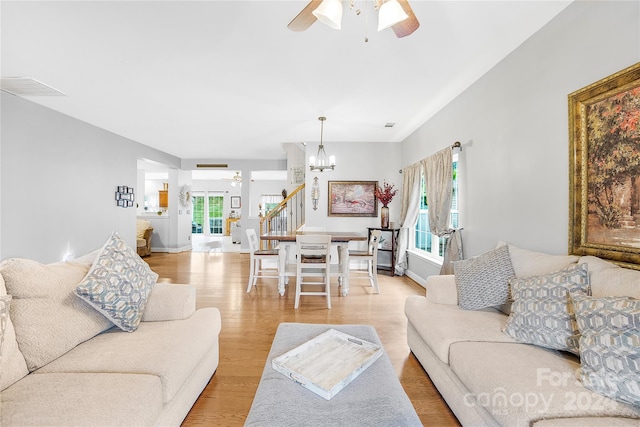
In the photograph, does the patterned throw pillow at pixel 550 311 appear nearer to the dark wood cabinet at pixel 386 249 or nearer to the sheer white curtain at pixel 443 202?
the sheer white curtain at pixel 443 202

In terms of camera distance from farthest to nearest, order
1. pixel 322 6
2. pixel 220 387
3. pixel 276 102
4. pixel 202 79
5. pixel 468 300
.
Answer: pixel 276 102, pixel 202 79, pixel 468 300, pixel 220 387, pixel 322 6

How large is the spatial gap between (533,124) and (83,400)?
323 cm

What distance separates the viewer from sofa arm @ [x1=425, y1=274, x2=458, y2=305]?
2.18m

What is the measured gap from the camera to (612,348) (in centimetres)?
111

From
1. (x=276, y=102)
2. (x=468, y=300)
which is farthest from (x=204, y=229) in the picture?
(x=468, y=300)

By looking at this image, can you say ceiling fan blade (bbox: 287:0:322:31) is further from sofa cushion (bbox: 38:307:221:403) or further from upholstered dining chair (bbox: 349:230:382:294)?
upholstered dining chair (bbox: 349:230:382:294)

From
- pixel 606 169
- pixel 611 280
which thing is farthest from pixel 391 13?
pixel 611 280

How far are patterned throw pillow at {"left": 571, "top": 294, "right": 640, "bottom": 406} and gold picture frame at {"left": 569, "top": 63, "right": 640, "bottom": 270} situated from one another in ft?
2.07

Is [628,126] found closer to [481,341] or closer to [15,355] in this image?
[481,341]

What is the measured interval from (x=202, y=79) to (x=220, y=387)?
116 inches

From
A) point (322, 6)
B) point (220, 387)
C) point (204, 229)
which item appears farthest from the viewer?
point (204, 229)

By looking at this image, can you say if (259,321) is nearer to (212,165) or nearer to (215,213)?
(212,165)

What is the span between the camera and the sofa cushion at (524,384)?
1049mm

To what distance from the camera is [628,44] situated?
158 cm
